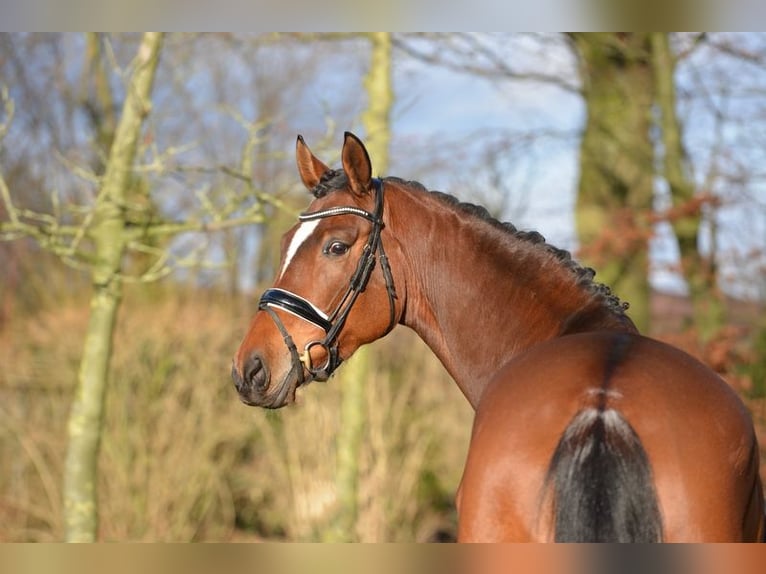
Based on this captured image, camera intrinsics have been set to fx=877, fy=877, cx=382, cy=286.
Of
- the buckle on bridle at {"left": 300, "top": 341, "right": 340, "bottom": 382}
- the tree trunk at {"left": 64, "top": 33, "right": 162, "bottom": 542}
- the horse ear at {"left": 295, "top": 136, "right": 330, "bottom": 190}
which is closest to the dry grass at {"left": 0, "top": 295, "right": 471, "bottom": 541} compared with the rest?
the tree trunk at {"left": 64, "top": 33, "right": 162, "bottom": 542}

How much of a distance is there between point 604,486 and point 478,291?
1.31 metres

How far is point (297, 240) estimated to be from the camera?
3.43m

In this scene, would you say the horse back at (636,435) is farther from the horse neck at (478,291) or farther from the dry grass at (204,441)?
the dry grass at (204,441)

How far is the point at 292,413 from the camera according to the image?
364 inches

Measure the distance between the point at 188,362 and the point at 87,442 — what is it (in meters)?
3.25

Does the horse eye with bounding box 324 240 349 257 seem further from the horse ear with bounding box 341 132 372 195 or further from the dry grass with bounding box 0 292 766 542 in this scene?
the dry grass with bounding box 0 292 766 542

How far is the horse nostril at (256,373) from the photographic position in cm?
331

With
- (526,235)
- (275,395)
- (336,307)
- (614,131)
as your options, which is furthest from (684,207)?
(275,395)

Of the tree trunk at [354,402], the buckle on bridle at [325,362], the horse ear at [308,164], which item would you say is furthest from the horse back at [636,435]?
the tree trunk at [354,402]

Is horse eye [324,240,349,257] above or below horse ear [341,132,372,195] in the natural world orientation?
below

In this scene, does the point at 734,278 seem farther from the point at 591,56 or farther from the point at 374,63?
the point at 374,63

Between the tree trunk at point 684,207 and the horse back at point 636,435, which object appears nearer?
the horse back at point 636,435

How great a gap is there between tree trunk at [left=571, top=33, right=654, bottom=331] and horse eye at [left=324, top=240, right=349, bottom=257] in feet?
26.3

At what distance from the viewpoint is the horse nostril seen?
10.8ft
